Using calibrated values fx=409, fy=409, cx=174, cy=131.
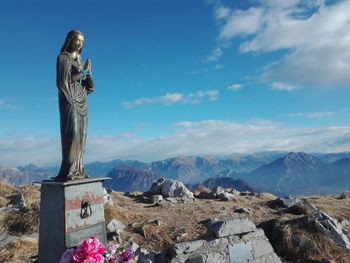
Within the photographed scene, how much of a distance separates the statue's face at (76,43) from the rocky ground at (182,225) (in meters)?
5.05

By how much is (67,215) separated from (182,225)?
19.2 feet

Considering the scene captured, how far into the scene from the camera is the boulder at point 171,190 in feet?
57.8

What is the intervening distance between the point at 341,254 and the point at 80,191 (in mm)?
7583

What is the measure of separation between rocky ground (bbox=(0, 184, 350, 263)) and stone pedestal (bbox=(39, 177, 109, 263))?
6.90 ft

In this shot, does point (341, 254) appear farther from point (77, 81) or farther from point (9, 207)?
point (9, 207)

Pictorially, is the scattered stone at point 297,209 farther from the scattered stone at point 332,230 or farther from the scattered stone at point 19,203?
the scattered stone at point 19,203

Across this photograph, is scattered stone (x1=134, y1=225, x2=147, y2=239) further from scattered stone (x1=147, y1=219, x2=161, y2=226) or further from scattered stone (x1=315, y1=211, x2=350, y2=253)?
scattered stone (x1=315, y1=211, x2=350, y2=253)

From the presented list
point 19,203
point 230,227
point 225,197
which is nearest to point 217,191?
point 225,197

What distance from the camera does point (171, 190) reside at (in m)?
17.8

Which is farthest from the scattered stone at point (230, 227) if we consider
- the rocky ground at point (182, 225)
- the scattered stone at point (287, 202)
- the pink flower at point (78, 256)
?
the scattered stone at point (287, 202)

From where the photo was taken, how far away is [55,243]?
7.83 metres

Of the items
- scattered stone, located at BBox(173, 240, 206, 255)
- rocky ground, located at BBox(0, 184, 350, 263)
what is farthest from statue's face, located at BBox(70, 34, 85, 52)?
rocky ground, located at BBox(0, 184, 350, 263)

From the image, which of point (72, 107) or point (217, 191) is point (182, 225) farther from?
point (217, 191)

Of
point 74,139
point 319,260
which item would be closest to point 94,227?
point 74,139
